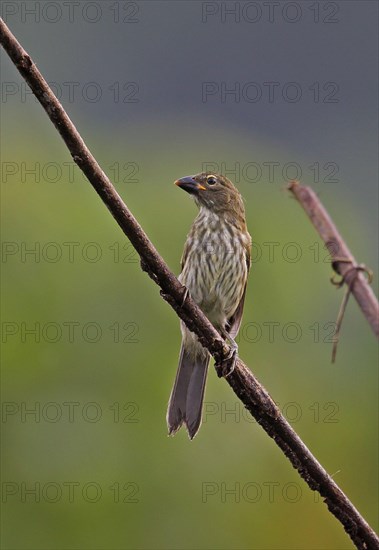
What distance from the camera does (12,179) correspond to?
22.9ft

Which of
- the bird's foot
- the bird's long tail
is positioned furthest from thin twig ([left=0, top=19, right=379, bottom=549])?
the bird's long tail

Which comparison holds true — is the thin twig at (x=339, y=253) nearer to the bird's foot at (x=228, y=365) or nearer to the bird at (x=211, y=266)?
the bird's foot at (x=228, y=365)

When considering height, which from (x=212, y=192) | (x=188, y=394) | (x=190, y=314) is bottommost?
(x=188, y=394)

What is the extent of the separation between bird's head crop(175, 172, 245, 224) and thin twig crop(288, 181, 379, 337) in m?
1.90

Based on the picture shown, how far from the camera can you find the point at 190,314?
10.2 ft

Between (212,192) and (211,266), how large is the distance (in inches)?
14.8

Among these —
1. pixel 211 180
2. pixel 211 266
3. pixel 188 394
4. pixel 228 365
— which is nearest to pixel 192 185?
pixel 211 180

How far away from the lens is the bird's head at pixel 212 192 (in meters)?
4.82

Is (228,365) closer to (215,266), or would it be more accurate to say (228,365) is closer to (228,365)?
(228,365)

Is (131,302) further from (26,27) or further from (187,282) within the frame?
(26,27)

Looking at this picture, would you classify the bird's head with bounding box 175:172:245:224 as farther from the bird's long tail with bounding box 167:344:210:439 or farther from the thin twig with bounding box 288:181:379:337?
the thin twig with bounding box 288:181:379:337

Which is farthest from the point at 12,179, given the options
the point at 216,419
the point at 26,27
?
the point at 26,27

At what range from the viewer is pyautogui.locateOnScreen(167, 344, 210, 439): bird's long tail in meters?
4.46

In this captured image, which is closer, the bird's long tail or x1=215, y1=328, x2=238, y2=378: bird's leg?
x1=215, y1=328, x2=238, y2=378: bird's leg
